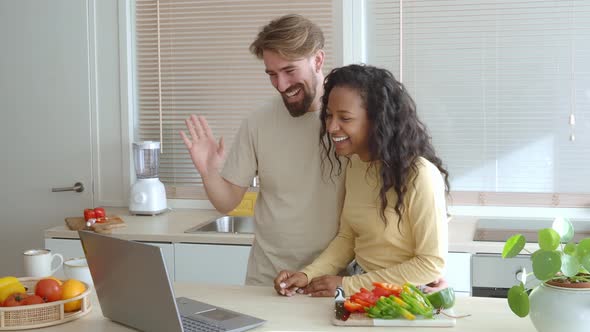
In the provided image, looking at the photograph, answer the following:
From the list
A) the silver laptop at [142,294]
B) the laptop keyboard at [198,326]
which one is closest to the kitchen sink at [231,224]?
the silver laptop at [142,294]

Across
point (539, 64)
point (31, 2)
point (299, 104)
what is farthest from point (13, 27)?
point (539, 64)

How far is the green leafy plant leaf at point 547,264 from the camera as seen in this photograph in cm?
173

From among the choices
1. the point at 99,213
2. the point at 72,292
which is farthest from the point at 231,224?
the point at 72,292

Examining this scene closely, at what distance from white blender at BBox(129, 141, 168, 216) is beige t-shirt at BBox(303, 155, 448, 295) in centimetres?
170

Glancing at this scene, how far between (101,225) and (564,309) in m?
2.32

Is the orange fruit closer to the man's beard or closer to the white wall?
the man's beard

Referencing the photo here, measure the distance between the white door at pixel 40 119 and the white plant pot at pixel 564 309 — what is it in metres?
2.91

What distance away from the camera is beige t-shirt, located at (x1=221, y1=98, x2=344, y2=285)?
2.54 m

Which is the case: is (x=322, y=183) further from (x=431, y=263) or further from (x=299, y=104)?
(x=431, y=263)

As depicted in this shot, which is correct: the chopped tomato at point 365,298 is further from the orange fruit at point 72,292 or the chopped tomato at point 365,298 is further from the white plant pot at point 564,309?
the orange fruit at point 72,292

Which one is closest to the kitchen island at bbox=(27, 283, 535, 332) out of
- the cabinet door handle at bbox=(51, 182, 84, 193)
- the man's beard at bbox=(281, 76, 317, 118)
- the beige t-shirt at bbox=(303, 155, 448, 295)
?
the beige t-shirt at bbox=(303, 155, 448, 295)

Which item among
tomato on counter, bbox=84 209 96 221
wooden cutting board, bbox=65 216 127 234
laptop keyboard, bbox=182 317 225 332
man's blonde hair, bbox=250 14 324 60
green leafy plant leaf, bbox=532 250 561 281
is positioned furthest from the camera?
tomato on counter, bbox=84 209 96 221

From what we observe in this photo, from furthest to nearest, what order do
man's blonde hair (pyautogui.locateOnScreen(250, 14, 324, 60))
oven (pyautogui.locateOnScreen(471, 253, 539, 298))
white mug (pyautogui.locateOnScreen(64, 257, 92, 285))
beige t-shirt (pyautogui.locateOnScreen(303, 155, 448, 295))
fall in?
1. oven (pyautogui.locateOnScreen(471, 253, 539, 298))
2. man's blonde hair (pyautogui.locateOnScreen(250, 14, 324, 60))
3. white mug (pyautogui.locateOnScreen(64, 257, 92, 285))
4. beige t-shirt (pyautogui.locateOnScreen(303, 155, 448, 295))

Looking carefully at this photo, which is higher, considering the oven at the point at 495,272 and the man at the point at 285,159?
the man at the point at 285,159
